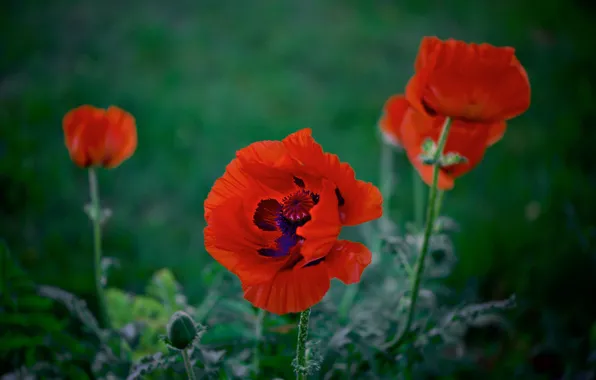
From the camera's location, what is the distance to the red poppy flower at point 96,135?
1.43m

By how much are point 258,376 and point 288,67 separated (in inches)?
117

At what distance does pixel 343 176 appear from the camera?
87 cm

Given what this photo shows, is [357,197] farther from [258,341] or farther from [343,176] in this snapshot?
[258,341]

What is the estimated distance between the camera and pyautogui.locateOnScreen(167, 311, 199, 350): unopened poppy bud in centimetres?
95

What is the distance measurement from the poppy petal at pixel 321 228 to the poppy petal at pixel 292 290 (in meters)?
0.05

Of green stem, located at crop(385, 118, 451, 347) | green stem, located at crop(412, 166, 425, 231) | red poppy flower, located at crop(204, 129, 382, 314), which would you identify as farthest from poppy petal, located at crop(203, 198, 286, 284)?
green stem, located at crop(412, 166, 425, 231)

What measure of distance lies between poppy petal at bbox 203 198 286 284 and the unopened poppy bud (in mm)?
145

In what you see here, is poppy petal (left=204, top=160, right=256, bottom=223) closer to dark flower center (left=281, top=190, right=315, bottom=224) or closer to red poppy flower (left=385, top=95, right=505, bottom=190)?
dark flower center (left=281, top=190, right=315, bottom=224)

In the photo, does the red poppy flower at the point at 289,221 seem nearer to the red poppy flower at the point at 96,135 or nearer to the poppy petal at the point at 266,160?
the poppy petal at the point at 266,160

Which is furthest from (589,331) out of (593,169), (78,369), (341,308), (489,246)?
(78,369)

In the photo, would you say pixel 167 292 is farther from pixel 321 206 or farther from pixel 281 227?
pixel 321 206

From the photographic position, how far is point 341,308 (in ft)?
5.38

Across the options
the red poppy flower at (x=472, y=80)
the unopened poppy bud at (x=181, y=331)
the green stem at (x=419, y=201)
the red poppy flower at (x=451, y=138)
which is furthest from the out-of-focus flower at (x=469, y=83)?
the green stem at (x=419, y=201)

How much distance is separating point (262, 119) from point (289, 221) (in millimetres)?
2395
